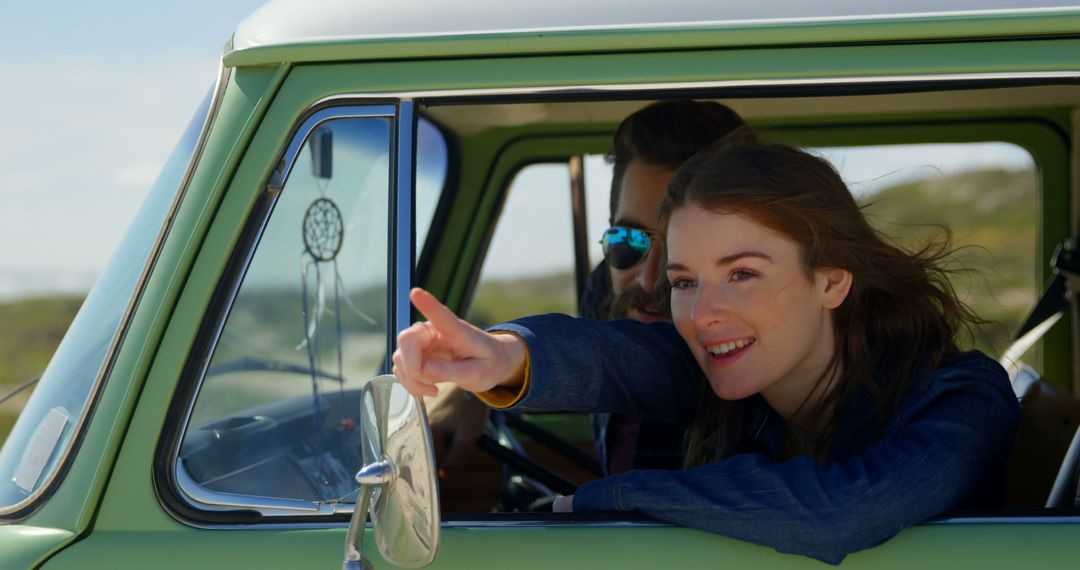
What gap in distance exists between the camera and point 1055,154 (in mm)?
3143

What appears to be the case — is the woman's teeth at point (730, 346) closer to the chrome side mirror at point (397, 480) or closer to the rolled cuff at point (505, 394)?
the rolled cuff at point (505, 394)

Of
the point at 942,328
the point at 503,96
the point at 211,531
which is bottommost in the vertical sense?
the point at 211,531

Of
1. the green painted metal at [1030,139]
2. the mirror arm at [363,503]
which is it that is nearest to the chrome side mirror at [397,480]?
the mirror arm at [363,503]

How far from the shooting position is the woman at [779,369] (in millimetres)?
1508

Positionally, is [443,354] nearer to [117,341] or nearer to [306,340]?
[117,341]

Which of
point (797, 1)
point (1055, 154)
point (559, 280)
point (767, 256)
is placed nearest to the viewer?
point (797, 1)

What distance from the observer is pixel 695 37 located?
160cm

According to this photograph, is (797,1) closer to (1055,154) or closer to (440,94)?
(440,94)

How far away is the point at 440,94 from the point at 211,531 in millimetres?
685

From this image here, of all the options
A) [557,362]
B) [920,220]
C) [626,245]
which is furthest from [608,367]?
[920,220]

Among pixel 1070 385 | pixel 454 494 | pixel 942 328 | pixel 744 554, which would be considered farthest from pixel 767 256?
pixel 1070 385

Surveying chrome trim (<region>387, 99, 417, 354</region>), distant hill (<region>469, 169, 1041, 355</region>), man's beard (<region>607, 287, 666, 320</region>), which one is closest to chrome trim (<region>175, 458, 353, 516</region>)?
chrome trim (<region>387, 99, 417, 354</region>)

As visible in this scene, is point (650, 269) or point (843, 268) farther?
point (650, 269)

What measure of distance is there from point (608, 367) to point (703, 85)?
20.7 inches
